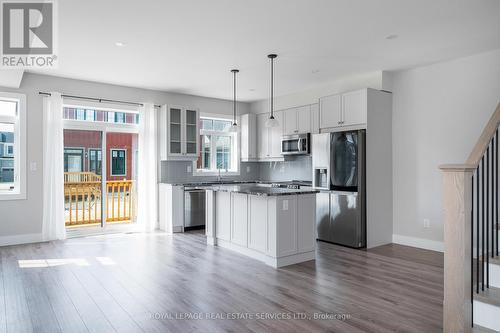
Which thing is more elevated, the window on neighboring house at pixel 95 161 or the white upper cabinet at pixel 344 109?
the white upper cabinet at pixel 344 109

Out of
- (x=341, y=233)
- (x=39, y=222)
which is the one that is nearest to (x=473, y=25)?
(x=341, y=233)

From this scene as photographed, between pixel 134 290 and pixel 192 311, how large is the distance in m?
0.83

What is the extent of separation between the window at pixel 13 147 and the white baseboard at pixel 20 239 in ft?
2.09

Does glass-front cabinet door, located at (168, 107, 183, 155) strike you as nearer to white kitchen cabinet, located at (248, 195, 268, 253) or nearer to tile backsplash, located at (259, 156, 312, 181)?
tile backsplash, located at (259, 156, 312, 181)

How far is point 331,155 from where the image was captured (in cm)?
555

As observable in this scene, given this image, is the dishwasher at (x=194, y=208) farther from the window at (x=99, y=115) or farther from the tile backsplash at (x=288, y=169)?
the tile backsplash at (x=288, y=169)

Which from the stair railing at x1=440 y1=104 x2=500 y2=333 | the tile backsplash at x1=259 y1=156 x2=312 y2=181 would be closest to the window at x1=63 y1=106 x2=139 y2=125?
the tile backsplash at x1=259 y1=156 x2=312 y2=181

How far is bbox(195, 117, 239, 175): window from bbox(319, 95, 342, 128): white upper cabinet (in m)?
2.71

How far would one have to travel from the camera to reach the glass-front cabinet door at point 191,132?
22.9 feet

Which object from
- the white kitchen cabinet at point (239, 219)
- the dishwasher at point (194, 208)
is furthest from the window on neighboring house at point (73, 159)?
the white kitchen cabinet at point (239, 219)

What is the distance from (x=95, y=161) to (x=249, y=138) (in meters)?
3.32

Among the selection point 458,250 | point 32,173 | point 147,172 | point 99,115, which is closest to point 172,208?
point 147,172

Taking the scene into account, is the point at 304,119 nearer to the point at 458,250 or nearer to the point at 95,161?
the point at 95,161

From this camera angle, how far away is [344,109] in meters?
5.52
